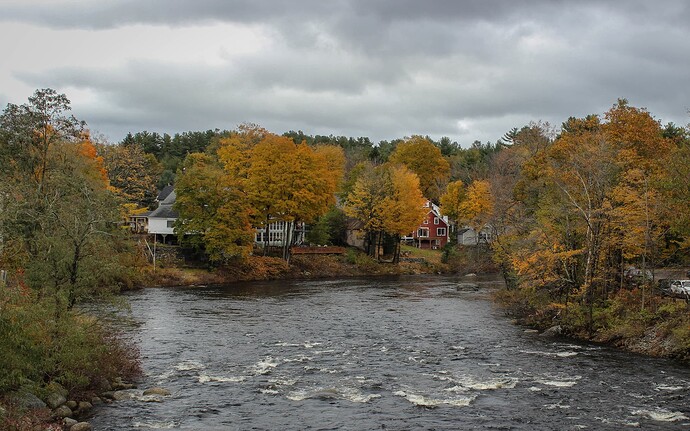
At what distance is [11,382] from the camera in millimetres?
22281

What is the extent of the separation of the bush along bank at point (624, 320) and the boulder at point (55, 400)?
3063 cm

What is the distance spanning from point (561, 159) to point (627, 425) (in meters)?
37.9

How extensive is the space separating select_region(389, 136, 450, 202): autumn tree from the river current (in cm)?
8426

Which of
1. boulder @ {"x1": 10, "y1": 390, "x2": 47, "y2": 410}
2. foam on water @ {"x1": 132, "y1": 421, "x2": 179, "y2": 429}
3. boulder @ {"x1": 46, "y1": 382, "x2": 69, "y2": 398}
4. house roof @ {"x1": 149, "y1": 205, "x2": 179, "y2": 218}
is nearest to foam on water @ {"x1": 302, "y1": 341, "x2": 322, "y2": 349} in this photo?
foam on water @ {"x1": 132, "y1": 421, "x2": 179, "y2": 429}

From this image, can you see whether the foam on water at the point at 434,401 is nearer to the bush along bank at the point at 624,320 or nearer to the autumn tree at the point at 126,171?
the bush along bank at the point at 624,320

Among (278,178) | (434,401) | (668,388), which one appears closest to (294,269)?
(278,178)

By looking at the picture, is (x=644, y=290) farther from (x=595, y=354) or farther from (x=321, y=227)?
(x=321, y=227)

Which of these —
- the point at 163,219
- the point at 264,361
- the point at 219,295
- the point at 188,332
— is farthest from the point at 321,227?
the point at 264,361

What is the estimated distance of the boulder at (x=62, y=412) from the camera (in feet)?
78.1

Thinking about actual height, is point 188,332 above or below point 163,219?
below

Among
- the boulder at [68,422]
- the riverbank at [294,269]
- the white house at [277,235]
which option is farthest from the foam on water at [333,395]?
the white house at [277,235]

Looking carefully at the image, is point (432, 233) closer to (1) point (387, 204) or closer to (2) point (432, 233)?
(2) point (432, 233)

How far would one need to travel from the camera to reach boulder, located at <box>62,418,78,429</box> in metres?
23.1

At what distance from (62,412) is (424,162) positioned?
116 meters
